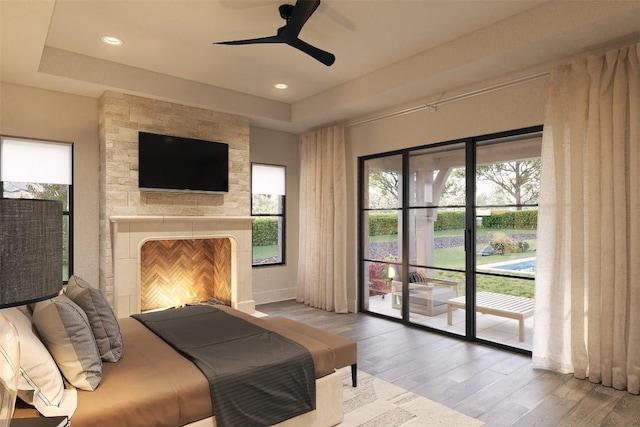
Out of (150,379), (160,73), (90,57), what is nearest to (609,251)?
(150,379)

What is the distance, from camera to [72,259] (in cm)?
436

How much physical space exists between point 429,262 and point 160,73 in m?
3.77

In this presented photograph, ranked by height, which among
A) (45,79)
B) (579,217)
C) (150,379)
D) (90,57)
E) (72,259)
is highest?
(90,57)

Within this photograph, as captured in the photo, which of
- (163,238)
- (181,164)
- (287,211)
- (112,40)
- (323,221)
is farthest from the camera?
(287,211)

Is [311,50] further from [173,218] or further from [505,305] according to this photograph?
[505,305]

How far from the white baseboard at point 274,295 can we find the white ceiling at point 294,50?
2.77m

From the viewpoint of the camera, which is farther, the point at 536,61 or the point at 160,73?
the point at 160,73

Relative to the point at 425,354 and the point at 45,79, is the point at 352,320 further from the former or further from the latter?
the point at 45,79

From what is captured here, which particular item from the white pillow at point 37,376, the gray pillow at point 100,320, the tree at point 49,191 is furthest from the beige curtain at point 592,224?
the tree at point 49,191

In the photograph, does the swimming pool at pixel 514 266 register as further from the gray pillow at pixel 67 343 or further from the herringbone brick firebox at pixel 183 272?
the gray pillow at pixel 67 343

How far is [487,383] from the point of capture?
122 inches

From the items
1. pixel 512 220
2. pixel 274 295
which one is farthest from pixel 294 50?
pixel 274 295

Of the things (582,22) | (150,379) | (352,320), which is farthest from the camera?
(352,320)

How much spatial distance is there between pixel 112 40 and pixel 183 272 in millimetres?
2910
